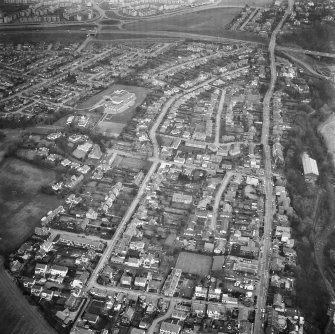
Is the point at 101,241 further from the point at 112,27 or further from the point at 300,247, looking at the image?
the point at 112,27

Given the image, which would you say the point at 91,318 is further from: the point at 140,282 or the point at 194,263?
the point at 194,263

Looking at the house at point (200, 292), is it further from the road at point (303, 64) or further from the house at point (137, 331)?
the road at point (303, 64)

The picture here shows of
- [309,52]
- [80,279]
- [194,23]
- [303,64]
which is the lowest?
[80,279]

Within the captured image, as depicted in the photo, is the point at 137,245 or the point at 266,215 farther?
the point at 266,215

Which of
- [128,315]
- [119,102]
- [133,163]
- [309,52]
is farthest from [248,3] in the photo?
[128,315]

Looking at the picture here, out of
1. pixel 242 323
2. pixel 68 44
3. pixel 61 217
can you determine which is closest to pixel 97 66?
pixel 68 44

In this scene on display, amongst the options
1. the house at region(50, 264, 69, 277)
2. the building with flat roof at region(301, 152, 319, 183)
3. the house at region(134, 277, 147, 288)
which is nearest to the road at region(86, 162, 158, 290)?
the house at region(50, 264, 69, 277)

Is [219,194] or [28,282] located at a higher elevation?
[219,194]
